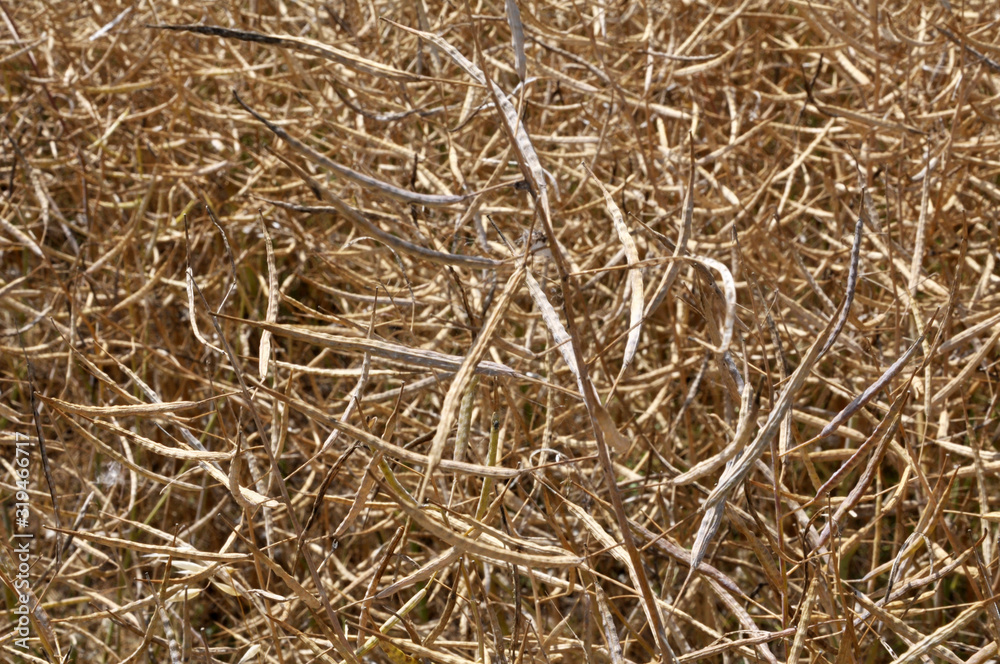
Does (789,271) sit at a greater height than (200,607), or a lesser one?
greater

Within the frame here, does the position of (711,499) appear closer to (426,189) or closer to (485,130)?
(426,189)

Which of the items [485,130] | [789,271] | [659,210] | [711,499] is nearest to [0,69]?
[485,130]

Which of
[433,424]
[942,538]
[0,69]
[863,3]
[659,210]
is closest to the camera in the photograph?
[942,538]

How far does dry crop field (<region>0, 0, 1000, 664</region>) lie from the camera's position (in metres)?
0.64

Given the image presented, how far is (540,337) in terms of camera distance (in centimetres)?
112

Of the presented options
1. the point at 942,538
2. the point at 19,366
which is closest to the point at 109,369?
the point at 19,366

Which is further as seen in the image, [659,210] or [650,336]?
[650,336]

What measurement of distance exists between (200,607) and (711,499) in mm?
1044

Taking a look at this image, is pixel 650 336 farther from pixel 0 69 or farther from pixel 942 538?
pixel 0 69

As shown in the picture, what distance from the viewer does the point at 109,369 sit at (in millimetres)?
1461

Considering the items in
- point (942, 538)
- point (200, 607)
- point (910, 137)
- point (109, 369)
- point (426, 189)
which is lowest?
point (200, 607)

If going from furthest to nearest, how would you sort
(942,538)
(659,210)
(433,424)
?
1. (433,424)
2. (659,210)
3. (942,538)

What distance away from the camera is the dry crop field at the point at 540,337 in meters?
0.64

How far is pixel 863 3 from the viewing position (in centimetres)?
130
